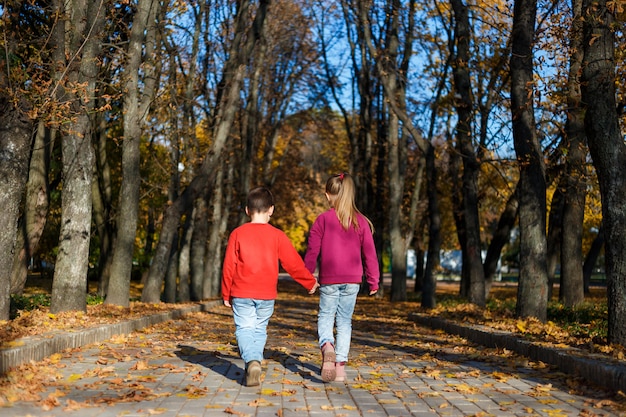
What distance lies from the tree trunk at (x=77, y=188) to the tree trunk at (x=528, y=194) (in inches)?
282

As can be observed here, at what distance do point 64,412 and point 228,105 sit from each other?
1650 cm

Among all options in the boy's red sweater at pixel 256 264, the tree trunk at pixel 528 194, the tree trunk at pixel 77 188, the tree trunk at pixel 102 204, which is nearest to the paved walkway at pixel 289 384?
the boy's red sweater at pixel 256 264

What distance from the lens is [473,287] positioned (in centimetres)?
1959

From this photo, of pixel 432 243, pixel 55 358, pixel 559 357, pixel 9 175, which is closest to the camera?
pixel 55 358

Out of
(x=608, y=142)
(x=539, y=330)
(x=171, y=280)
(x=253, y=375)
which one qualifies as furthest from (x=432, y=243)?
(x=253, y=375)

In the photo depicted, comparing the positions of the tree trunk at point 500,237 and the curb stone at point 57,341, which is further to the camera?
the tree trunk at point 500,237

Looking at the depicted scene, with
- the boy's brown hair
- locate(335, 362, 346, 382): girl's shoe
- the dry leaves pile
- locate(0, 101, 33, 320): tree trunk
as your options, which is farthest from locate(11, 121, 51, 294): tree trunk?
locate(335, 362, 346, 382): girl's shoe

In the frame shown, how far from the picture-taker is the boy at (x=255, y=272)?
8.30 meters

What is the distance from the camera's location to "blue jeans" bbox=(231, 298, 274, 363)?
26.8ft

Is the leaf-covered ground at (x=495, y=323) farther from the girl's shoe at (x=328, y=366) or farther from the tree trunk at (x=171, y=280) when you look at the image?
the tree trunk at (x=171, y=280)

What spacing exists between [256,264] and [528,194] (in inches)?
309

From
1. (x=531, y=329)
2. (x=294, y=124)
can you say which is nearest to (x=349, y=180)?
(x=531, y=329)

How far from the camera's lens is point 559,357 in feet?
31.5

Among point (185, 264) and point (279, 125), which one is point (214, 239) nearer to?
point (185, 264)
